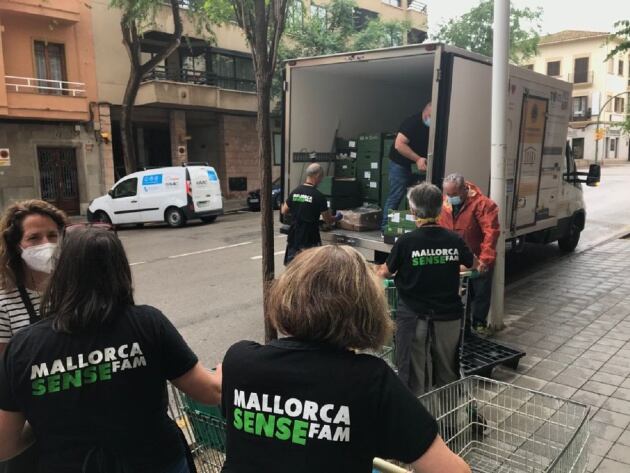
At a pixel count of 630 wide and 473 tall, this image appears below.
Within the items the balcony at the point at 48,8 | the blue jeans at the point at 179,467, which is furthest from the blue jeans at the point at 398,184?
the balcony at the point at 48,8

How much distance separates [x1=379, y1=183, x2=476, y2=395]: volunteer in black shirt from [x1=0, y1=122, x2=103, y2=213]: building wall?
18.0m

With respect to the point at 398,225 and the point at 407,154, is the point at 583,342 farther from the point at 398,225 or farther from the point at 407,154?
the point at 407,154

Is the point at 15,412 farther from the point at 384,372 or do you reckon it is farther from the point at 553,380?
the point at 553,380

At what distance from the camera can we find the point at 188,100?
2117 centimetres

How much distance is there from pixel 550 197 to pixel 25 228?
7485 mm

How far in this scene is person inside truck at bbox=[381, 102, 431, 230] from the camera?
273 inches

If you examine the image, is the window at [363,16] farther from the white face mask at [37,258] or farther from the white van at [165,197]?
the white face mask at [37,258]

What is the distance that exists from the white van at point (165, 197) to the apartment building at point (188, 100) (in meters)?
4.90

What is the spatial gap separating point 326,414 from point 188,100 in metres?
21.2

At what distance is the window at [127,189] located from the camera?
15.9 m

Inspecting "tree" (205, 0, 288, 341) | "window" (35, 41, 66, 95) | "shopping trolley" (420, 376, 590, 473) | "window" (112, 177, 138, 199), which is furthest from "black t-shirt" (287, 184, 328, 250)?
"window" (35, 41, 66, 95)

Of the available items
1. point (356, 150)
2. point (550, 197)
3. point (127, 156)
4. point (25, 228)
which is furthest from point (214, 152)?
point (25, 228)

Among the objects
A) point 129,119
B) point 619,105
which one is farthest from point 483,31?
point 619,105

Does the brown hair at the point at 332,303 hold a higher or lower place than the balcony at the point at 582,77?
lower
